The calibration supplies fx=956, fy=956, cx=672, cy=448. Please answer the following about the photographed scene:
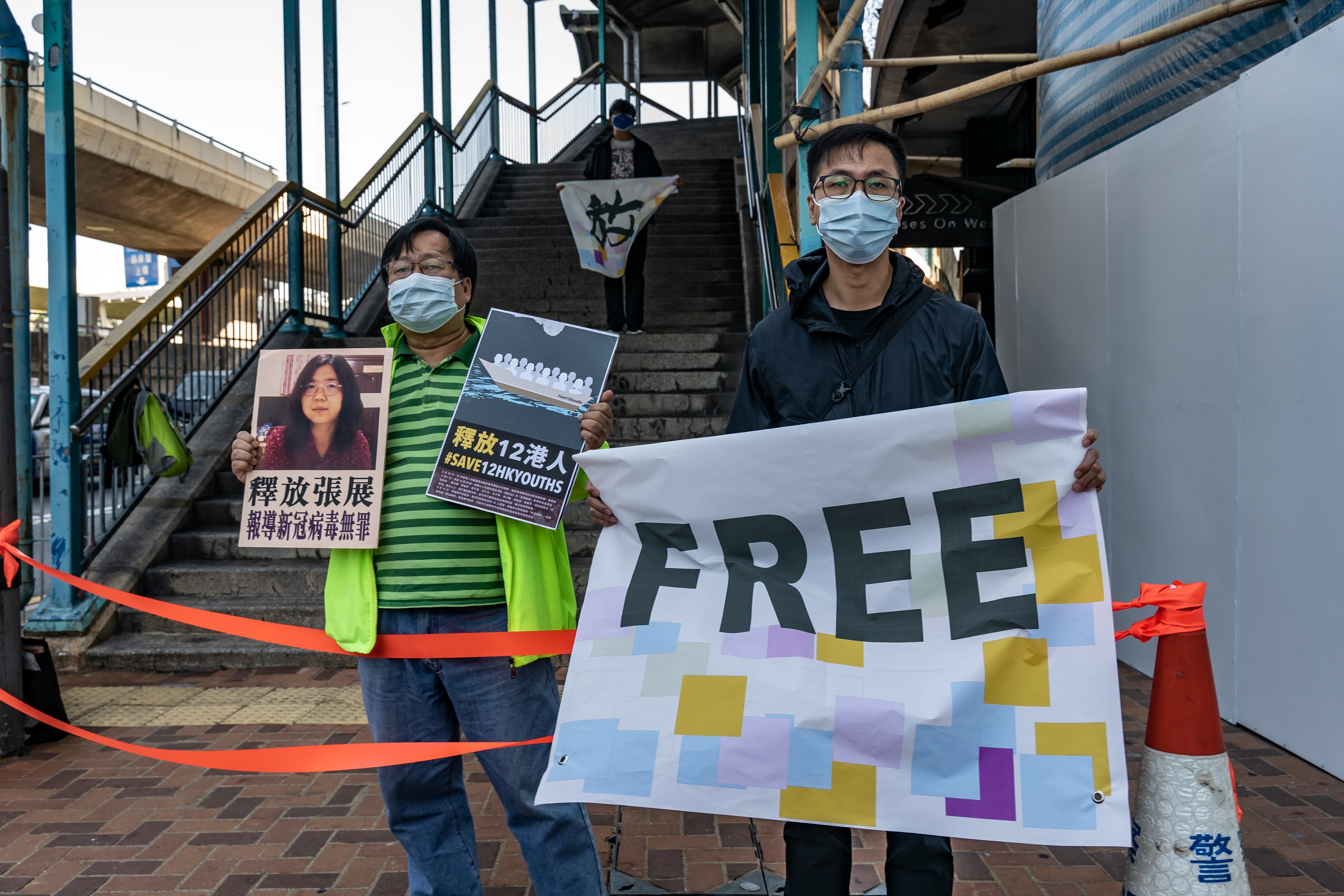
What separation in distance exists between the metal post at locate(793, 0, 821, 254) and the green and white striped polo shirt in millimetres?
3414

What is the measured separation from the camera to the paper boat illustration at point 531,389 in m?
2.46

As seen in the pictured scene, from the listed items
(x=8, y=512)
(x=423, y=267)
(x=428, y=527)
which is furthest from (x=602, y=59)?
(x=428, y=527)

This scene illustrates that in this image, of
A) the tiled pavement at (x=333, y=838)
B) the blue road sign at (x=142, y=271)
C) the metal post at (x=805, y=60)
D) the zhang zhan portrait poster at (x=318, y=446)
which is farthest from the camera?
Answer: the blue road sign at (x=142, y=271)

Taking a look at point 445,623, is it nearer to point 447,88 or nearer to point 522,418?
point 522,418

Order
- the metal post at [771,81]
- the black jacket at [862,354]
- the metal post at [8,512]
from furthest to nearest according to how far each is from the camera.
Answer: the metal post at [771,81], the metal post at [8,512], the black jacket at [862,354]

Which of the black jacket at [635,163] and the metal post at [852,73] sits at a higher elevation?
the black jacket at [635,163]

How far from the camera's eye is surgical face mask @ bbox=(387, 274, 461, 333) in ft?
8.23

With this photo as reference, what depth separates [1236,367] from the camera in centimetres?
434

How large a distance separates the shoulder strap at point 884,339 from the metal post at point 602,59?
686 inches

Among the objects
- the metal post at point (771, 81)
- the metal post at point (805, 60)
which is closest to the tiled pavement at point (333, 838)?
the metal post at point (805, 60)

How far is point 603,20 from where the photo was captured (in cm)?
1827

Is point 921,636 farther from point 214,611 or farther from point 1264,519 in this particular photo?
point 214,611

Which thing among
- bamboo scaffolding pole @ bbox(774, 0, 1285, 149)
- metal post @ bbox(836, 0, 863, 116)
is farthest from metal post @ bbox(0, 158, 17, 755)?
metal post @ bbox(836, 0, 863, 116)

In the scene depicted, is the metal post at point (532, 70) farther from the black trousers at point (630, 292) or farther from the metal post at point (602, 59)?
the black trousers at point (630, 292)
